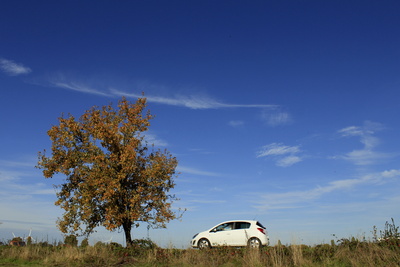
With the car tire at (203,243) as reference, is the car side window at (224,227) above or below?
above

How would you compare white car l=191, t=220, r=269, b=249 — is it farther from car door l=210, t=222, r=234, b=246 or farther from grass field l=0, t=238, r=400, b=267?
grass field l=0, t=238, r=400, b=267

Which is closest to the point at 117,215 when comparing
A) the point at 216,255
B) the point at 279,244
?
the point at 216,255

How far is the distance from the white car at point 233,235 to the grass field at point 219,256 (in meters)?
3.83

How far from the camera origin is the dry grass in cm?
1363

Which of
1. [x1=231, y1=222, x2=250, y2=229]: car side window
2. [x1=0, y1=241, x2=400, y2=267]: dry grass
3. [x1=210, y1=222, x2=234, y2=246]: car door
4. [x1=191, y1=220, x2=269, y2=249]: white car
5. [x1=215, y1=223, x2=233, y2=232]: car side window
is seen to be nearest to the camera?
[x1=0, y1=241, x2=400, y2=267]: dry grass

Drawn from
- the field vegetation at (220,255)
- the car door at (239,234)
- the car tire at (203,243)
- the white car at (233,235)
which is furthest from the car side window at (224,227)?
the field vegetation at (220,255)

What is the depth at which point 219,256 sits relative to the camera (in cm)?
1596

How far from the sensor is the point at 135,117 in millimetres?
28859

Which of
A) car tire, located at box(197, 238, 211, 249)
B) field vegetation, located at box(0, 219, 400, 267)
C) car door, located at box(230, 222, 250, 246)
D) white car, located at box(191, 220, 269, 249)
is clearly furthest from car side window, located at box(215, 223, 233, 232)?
field vegetation, located at box(0, 219, 400, 267)

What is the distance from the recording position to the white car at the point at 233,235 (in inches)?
812

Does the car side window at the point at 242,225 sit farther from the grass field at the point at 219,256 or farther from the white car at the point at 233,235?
the grass field at the point at 219,256

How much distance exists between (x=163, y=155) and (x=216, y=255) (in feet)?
44.4

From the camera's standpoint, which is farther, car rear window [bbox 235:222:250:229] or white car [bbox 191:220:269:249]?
car rear window [bbox 235:222:250:229]

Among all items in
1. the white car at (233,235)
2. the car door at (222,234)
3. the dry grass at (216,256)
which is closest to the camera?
the dry grass at (216,256)
